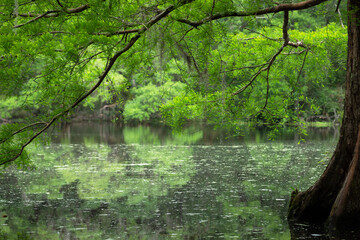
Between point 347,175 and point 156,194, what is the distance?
191 inches

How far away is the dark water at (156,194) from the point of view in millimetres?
8242

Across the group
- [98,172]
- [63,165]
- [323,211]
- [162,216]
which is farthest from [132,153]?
[323,211]

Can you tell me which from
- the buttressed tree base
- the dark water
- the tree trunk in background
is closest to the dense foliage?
the buttressed tree base

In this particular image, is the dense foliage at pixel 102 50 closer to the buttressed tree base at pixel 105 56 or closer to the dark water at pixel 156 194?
the buttressed tree base at pixel 105 56

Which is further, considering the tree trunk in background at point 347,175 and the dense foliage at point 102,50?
the tree trunk in background at point 347,175

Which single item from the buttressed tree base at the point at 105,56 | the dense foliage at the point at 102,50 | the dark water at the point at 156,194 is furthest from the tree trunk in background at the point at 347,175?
the dense foliage at the point at 102,50

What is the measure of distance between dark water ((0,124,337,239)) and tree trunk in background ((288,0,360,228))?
1.88 ft

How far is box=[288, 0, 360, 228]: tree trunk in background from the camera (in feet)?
25.9

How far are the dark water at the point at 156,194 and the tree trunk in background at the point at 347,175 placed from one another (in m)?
0.57

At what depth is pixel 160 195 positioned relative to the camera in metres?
11.4

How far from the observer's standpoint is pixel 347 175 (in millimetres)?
8023

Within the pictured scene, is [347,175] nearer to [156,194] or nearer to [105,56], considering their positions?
[105,56]

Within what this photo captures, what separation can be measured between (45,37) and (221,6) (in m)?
2.84

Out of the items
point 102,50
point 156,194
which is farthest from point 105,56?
point 156,194
